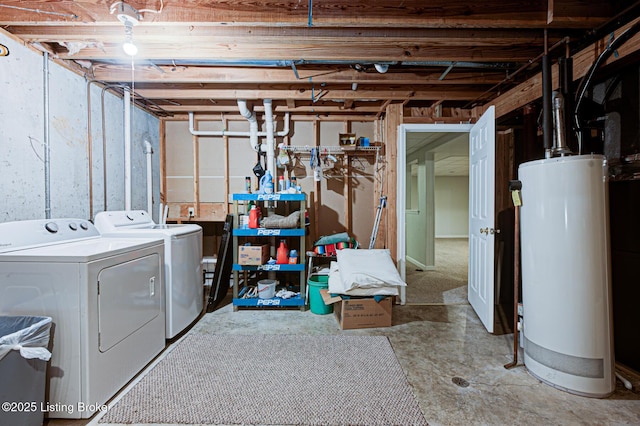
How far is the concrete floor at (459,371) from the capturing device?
5.20ft

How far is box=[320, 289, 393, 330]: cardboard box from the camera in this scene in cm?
267

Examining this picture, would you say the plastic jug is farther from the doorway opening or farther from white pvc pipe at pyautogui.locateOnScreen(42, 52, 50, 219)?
white pvc pipe at pyautogui.locateOnScreen(42, 52, 50, 219)

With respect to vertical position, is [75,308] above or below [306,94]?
below

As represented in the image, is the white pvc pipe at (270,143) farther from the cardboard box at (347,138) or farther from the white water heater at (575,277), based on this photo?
the white water heater at (575,277)

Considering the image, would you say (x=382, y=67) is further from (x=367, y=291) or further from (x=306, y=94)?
(x=367, y=291)

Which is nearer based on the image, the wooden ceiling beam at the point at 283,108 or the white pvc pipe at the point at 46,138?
the white pvc pipe at the point at 46,138

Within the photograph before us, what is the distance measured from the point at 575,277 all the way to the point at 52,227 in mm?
3485

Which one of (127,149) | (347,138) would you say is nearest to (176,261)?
(127,149)

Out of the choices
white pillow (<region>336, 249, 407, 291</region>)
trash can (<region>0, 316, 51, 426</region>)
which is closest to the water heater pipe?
white pillow (<region>336, 249, 407, 291</region>)

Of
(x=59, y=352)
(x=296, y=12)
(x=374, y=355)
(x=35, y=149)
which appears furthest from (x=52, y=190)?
(x=374, y=355)

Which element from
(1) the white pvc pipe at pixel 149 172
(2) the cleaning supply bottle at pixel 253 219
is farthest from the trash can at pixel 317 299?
(1) the white pvc pipe at pixel 149 172

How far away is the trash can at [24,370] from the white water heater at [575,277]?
286 cm

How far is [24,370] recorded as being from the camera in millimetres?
1370

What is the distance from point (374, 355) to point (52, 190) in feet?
9.53
